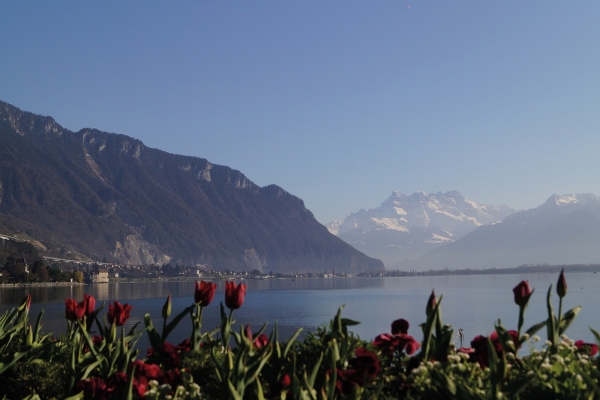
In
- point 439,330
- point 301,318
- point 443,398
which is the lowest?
point 301,318

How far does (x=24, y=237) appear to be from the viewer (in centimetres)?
18988

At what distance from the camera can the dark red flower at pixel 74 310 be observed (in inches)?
218

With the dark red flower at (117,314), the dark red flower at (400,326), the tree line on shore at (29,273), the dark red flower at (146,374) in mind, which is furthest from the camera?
the tree line on shore at (29,273)

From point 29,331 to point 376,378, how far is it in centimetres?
350

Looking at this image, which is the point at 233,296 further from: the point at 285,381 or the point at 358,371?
the point at 358,371

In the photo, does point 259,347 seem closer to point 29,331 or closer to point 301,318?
point 29,331

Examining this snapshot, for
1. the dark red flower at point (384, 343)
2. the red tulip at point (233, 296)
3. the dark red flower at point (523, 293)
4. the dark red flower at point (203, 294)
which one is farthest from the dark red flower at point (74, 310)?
the dark red flower at point (523, 293)

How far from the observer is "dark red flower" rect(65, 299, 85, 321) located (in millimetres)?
5529

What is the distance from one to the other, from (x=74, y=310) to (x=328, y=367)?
263 centimetres

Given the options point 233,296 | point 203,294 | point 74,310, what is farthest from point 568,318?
point 74,310

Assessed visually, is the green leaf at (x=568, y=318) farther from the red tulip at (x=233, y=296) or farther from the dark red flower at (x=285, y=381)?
the red tulip at (x=233, y=296)

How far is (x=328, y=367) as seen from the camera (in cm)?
408

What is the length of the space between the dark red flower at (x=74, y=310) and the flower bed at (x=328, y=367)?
0.33 m

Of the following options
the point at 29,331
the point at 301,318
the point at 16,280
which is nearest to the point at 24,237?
the point at 16,280
